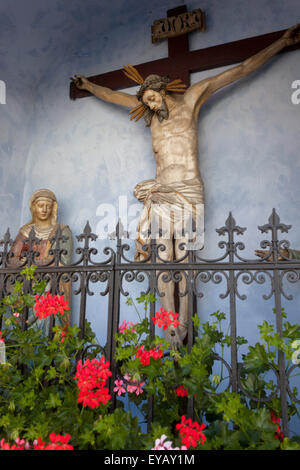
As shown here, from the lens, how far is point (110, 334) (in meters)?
2.12

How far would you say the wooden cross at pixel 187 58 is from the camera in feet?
13.3

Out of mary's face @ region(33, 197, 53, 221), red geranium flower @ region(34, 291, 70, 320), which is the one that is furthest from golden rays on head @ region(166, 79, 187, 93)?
red geranium flower @ region(34, 291, 70, 320)

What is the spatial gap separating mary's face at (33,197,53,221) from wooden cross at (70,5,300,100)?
1507 millimetres

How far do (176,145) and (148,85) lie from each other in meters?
0.63

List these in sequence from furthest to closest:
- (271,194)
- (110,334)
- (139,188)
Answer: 1. (139,188)
2. (271,194)
3. (110,334)

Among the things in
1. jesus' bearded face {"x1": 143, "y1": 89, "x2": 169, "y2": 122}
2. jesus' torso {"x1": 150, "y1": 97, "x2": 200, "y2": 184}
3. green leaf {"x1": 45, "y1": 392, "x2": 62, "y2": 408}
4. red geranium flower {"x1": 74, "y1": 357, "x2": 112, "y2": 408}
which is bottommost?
green leaf {"x1": 45, "y1": 392, "x2": 62, "y2": 408}

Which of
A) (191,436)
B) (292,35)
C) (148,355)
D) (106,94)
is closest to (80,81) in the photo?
(106,94)

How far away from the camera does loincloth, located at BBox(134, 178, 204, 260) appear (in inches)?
139

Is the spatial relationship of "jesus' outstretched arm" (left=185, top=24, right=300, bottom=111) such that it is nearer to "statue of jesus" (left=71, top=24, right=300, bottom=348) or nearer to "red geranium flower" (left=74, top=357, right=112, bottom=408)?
"statue of jesus" (left=71, top=24, right=300, bottom=348)

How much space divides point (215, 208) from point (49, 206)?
1.65 meters

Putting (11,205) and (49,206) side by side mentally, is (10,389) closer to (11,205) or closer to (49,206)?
(49,206)

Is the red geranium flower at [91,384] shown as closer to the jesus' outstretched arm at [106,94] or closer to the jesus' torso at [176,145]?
the jesus' torso at [176,145]
